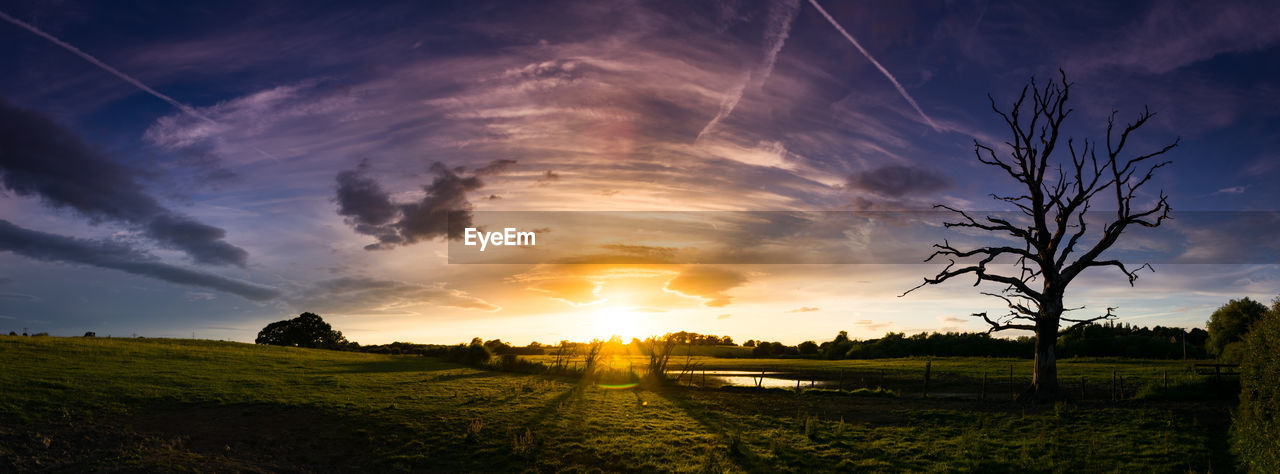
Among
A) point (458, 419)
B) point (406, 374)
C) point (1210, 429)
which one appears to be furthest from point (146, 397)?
point (1210, 429)

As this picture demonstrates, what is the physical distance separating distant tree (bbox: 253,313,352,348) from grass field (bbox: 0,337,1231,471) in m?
63.5

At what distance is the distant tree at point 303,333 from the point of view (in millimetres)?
98988

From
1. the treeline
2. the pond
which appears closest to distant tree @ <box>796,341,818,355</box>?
the treeline

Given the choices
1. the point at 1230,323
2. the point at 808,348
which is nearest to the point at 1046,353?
the point at 1230,323

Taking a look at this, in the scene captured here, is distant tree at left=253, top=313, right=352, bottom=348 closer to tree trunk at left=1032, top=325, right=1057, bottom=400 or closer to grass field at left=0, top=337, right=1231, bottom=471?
grass field at left=0, top=337, right=1231, bottom=471

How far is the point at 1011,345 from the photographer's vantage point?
10038 cm

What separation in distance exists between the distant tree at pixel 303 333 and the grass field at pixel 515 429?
63531 millimetres

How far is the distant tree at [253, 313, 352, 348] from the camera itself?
325 feet

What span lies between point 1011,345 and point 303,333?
114 meters

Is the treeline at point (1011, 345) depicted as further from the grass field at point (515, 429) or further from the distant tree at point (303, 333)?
the distant tree at point (303, 333)

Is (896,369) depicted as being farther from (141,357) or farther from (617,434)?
(141,357)

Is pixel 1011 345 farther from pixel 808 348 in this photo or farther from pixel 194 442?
pixel 194 442

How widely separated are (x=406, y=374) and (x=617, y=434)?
1001 inches

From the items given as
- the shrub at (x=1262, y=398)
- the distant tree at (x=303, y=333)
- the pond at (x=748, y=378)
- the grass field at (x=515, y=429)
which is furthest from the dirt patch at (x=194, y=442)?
the distant tree at (x=303, y=333)
